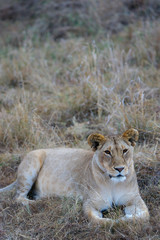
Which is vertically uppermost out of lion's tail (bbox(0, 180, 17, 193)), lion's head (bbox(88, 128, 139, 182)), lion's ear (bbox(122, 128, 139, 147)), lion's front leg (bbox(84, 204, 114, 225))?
lion's ear (bbox(122, 128, 139, 147))

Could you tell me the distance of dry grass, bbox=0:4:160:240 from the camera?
3.38 m

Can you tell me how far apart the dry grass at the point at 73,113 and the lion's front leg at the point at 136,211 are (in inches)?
3.4

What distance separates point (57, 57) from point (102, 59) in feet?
6.51

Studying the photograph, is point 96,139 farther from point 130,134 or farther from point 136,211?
point 136,211

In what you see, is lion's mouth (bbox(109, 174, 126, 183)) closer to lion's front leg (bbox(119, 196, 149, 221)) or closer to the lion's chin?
the lion's chin

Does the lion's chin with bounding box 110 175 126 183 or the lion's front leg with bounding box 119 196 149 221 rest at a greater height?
the lion's chin with bounding box 110 175 126 183

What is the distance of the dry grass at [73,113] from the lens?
11.1 ft

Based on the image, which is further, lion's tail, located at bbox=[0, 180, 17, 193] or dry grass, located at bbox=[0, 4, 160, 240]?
lion's tail, located at bbox=[0, 180, 17, 193]

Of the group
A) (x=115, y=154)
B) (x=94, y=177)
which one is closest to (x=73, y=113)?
(x=94, y=177)

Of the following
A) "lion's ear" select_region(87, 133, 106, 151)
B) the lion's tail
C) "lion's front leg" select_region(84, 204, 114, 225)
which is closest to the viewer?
"lion's front leg" select_region(84, 204, 114, 225)

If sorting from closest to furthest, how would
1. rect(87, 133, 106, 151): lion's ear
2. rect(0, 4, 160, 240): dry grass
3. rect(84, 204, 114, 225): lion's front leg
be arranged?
rect(84, 204, 114, 225): lion's front leg → rect(0, 4, 160, 240): dry grass → rect(87, 133, 106, 151): lion's ear

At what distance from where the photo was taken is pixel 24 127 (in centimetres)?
522

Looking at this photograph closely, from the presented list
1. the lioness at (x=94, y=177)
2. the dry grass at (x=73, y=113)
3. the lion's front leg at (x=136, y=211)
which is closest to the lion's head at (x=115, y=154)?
the lioness at (x=94, y=177)

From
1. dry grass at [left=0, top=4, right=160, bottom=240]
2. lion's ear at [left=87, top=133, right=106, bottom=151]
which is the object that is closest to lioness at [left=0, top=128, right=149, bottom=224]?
lion's ear at [left=87, top=133, right=106, bottom=151]
